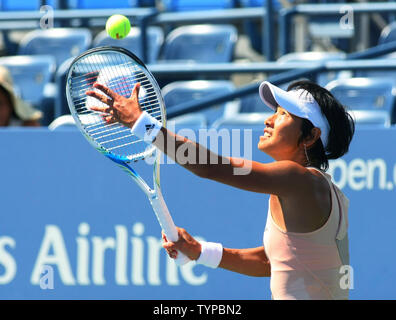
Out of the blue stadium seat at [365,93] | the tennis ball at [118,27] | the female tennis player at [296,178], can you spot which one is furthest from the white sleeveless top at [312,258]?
the blue stadium seat at [365,93]

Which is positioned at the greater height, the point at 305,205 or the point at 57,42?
the point at 57,42

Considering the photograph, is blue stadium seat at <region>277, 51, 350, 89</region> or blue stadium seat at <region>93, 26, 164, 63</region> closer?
blue stadium seat at <region>277, 51, 350, 89</region>

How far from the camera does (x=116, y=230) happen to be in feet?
14.9

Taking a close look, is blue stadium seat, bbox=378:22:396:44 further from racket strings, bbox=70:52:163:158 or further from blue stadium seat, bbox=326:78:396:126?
racket strings, bbox=70:52:163:158

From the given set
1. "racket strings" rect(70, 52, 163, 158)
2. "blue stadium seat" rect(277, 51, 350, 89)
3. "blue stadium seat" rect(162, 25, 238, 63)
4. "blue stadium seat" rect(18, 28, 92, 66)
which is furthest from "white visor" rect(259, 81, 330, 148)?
"blue stadium seat" rect(18, 28, 92, 66)

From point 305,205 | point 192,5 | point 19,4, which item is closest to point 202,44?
point 192,5

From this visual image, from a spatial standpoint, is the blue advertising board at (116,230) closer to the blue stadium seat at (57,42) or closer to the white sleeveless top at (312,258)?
the white sleeveless top at (312,258)

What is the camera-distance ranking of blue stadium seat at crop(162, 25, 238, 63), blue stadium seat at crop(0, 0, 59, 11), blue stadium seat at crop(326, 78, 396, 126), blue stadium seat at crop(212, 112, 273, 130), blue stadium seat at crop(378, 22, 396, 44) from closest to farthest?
1. blue stadium seat at crop(212, 112, 273, 130)
2. blue stadium seat at crop(326, 78, 396, 126)
3. blue stadium seat at crop(378, 22, 396, 44)
4. blue stadium seat at crop(162, 25, 238, 63)
5. blue stadium seat at crop(0, 0, 59, 11)

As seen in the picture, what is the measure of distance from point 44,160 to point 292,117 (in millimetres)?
2097

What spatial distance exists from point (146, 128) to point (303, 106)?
51 cm

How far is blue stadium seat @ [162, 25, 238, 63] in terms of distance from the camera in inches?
274

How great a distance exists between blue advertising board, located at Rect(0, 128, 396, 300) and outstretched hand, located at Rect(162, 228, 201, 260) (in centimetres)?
149

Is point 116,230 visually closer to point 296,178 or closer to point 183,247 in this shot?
point 183,247
